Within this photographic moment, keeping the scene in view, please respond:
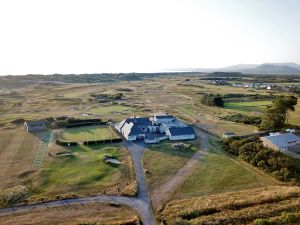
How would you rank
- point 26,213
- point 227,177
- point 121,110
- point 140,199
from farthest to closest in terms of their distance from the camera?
1. point 121,110
2. point 227,177
3. point 140,199
4. point 26,213

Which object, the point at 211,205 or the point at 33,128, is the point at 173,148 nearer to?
the point at 211,205

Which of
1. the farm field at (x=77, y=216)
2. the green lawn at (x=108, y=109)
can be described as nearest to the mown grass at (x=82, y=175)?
the farm field at (x=77, y=216)

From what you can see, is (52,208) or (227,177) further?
(227,177)

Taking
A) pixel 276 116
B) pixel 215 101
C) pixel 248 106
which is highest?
pixel 276 116

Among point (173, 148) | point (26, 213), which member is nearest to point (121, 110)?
point (173, 148)

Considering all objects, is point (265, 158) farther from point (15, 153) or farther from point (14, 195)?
point (15, 153)

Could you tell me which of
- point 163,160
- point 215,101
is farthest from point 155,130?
point 215,101
